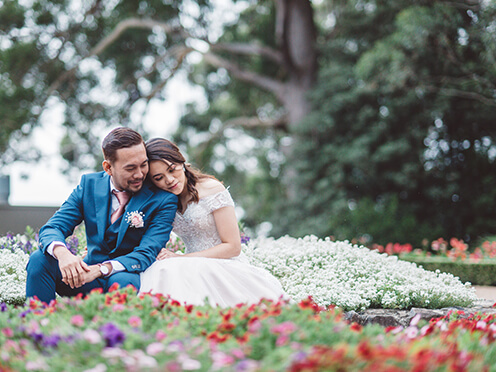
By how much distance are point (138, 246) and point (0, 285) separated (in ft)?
5.40

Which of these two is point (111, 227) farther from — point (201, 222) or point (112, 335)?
point (112, 335)

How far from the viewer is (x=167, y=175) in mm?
3605

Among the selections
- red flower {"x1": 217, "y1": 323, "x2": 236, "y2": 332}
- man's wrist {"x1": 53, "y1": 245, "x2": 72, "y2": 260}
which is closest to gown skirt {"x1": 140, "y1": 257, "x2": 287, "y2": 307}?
man's wrist {"x1": 53, "y1": 245, "x2": 72, "y2": 260}

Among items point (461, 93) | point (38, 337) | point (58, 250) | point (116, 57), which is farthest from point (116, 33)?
point (38, 337)

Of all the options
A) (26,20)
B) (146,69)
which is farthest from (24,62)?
(146,69)

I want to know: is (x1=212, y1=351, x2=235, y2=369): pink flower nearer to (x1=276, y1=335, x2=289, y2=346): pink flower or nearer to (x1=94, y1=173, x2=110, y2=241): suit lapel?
(x1=276, y1=335, x2=289, y2=346): pink flower

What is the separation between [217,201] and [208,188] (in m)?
0.14

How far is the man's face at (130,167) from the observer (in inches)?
136

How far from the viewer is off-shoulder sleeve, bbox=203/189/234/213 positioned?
387 cm

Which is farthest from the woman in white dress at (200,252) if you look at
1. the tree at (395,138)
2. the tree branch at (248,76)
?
the tree branch at (248,76)

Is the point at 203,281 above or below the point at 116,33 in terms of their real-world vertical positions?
below

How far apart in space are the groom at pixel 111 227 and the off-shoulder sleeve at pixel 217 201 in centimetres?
31

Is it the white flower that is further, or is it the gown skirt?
the white flower

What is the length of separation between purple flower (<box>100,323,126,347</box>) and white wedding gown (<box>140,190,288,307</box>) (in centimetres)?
107
